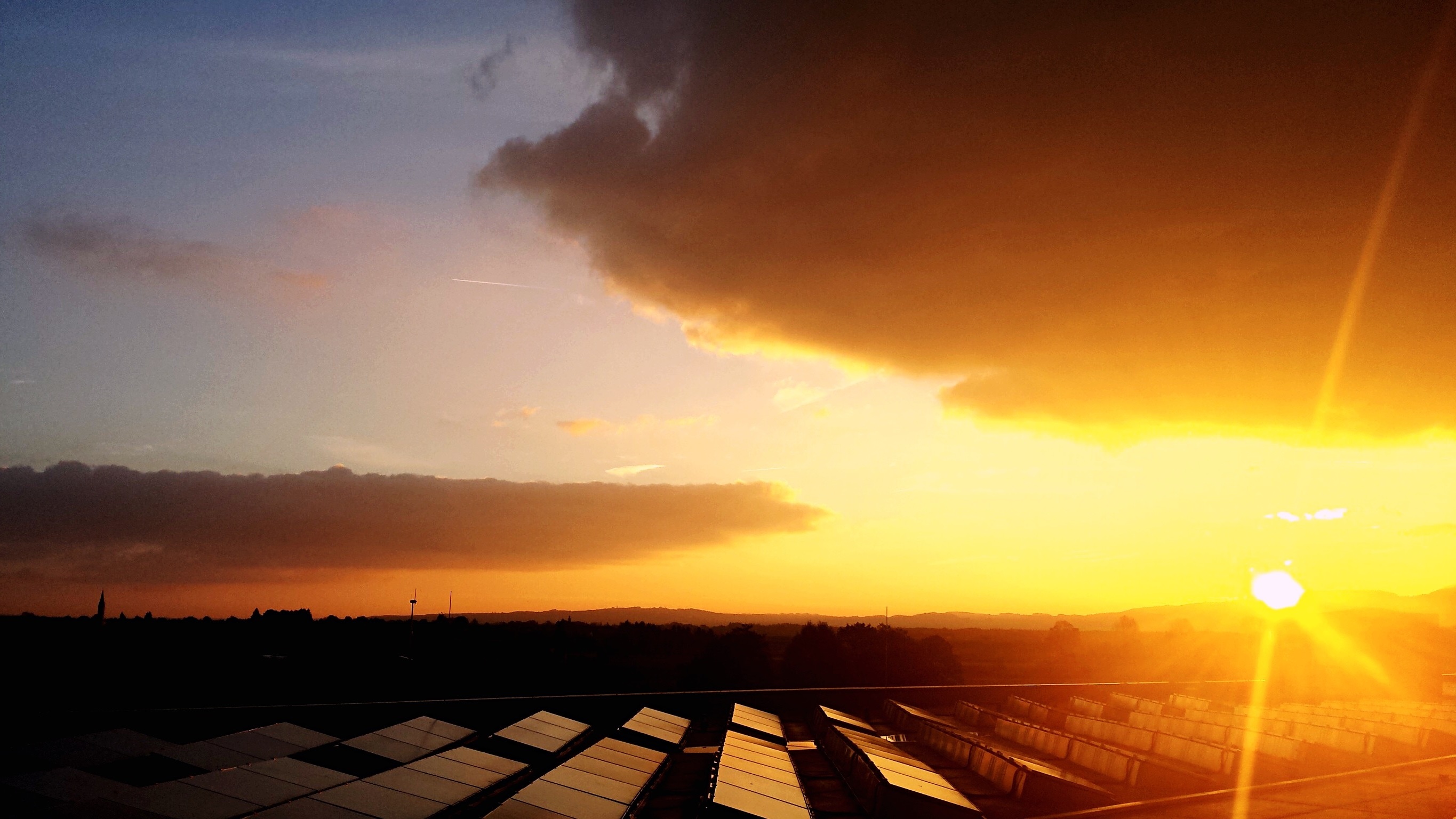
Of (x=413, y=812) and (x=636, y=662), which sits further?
(x=636, y=662)

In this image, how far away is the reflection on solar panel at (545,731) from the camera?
38719 mm

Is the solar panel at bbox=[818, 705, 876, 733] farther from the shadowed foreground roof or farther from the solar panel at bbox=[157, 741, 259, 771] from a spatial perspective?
the solar panel at bbox=[157, 741, 259, 771]

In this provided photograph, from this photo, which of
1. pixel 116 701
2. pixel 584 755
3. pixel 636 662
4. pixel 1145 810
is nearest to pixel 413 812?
pixel 584 755

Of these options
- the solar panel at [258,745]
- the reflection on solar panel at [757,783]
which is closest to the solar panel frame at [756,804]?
the reflection on solar panel at [757,783]

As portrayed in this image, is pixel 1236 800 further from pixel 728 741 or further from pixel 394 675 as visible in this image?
pixel 394 675

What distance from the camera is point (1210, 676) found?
115 m

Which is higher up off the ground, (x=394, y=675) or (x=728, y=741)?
(x=728, y=741)

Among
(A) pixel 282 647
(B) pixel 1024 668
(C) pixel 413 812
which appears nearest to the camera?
(C) pixel 413 812

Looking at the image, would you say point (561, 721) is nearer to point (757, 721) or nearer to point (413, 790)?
point (757, 721)

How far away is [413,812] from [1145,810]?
29.9 meters

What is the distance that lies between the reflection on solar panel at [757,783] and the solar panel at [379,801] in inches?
358

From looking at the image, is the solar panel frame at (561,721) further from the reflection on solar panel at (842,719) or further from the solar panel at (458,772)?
the reflection on solar panel at (842,719)

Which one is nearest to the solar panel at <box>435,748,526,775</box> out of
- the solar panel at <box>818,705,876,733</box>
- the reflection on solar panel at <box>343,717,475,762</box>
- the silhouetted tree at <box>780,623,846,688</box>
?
the reflection on solar panel at <box>343,717,475,762</box>

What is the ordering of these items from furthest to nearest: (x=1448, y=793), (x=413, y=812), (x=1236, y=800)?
(x=1448, y=793)
(x=1236, y=800)
(x=413, y=812)
